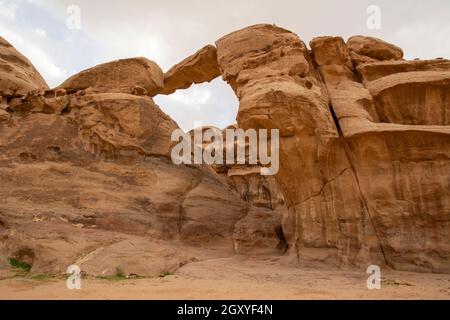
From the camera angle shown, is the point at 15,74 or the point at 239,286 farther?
the point at 15,74

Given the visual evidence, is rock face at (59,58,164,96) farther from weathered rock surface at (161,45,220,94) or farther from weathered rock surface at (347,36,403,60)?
weathered rock surface at (347,36,403,60)

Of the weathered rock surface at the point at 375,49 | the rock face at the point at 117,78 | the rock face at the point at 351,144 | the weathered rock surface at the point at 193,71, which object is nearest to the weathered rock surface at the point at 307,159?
the rock face at the point at 351,144

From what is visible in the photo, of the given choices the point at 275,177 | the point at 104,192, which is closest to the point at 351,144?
the point at 275,177

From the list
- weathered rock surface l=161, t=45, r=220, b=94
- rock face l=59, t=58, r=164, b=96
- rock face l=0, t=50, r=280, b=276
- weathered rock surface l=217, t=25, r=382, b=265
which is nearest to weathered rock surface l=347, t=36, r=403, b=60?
weathered rock surface l=217, t=25, r=382, b=265

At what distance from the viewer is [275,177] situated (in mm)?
10258

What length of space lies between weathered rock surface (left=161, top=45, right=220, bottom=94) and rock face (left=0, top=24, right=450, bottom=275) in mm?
317

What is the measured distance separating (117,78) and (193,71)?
2.89 m

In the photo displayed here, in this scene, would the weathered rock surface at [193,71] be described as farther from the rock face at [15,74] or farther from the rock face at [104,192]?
the rock face at [15,74]

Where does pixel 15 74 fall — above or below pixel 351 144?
above

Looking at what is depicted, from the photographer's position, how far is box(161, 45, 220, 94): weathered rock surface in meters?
13.5

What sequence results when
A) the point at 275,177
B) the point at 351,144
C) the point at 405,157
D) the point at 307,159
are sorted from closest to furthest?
the point at 405,157 < the point at 351,144 < the point at 307,159 < the point at 275,177

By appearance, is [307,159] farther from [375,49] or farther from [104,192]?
[104,192]

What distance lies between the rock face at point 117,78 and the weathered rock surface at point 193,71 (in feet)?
3.12
